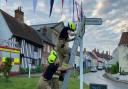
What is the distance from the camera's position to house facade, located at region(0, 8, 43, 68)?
54.6 meters

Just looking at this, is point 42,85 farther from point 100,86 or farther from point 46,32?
point 46,32

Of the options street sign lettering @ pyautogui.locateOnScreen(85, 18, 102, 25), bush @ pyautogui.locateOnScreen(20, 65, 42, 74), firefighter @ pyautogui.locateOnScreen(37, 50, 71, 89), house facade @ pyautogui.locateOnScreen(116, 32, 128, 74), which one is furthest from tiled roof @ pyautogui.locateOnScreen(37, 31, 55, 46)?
street sign lettering @ pyautogui.locateOnScreen(85, 18, 102, 25)

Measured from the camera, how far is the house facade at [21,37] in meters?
54.6

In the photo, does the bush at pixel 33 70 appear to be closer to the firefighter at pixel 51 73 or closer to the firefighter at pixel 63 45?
the firefighter at pixel 63 45

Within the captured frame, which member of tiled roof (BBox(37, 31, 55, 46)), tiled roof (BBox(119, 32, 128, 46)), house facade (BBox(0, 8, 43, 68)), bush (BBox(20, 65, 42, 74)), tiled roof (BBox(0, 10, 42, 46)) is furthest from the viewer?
tiled roof (BBox(119, 32, 128, 46))

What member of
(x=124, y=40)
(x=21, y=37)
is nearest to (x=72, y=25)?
(x=21, y=37)

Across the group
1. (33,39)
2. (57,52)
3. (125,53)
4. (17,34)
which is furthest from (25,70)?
(57,52)

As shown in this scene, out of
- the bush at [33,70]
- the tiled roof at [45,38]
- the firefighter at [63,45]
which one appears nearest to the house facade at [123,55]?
the tiled roof at [45,38]

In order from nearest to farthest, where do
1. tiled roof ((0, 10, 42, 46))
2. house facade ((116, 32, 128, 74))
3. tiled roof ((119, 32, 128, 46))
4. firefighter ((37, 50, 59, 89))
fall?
1. firefighter ((37, 50, 59, 89))
2. tiled roof ((0, 10, 42, 46))
3. house facade ((116, 32, 128, 74))
4. tiled roof ((119, 32, 128, 46))

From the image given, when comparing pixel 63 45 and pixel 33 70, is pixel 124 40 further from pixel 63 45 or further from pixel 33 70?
pixel 63 45

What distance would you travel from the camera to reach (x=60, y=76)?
30.5 ft

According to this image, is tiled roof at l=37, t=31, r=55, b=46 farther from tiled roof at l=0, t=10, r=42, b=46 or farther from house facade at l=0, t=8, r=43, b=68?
tiled roof at l=0, t=10, r=42, b=46

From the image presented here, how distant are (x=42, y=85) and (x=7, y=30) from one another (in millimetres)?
45763

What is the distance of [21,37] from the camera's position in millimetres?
56688
